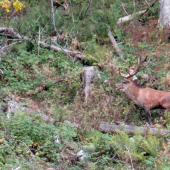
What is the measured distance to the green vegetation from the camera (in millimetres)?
6449

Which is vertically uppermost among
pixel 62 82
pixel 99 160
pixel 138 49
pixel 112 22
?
pixel 112 22

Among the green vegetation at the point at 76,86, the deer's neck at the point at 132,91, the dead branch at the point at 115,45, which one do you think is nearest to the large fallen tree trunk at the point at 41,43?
the green vegetation at the point at 76,86

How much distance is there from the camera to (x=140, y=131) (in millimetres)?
7559

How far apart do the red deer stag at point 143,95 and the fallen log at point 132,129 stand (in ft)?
3.14

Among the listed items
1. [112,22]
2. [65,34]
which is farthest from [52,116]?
[112,22]

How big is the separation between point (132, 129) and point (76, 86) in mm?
3101

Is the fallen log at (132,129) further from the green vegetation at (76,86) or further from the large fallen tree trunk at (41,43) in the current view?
the large fallen tree trunk at (41,43)

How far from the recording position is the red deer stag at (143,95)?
861 centimetres

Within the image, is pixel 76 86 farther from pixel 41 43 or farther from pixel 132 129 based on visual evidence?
pixel 132 129

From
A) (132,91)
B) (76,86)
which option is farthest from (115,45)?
(132,91)

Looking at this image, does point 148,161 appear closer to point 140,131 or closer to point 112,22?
point 140,131

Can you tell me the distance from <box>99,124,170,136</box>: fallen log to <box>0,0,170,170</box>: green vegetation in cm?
21

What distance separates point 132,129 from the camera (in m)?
7.87

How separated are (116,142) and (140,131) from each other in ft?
3.16
